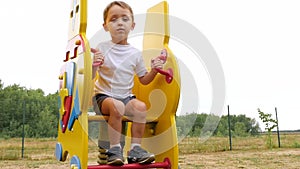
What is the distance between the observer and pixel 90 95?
1.93 m

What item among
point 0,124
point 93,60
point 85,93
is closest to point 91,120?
point 85,93

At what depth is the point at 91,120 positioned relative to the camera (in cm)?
207

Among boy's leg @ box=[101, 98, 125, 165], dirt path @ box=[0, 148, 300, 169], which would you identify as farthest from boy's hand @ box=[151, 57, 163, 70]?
dirt path @ box=[0, 148, 300, 169]

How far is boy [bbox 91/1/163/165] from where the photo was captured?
2.05 meters

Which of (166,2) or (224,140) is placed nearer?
(166,2)

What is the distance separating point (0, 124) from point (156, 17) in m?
8.59

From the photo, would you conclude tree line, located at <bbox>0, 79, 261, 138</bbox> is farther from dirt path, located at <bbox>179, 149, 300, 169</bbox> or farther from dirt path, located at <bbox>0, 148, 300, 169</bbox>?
dirt path, located at <bbox>0, 148, 300, 169</bbox>

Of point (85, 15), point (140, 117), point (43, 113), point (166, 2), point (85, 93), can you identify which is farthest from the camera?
point (43, 113)

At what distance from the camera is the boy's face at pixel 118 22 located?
2.28 m

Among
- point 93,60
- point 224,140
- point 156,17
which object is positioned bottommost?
point 224,140

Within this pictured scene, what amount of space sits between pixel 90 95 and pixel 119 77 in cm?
37

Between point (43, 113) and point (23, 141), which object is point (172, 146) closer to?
point (23, 141)

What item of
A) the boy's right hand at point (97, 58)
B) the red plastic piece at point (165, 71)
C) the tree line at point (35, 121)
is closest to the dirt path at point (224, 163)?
the tree line at point (35, 121)

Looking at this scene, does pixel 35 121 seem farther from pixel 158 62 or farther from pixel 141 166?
pixel 141 166
